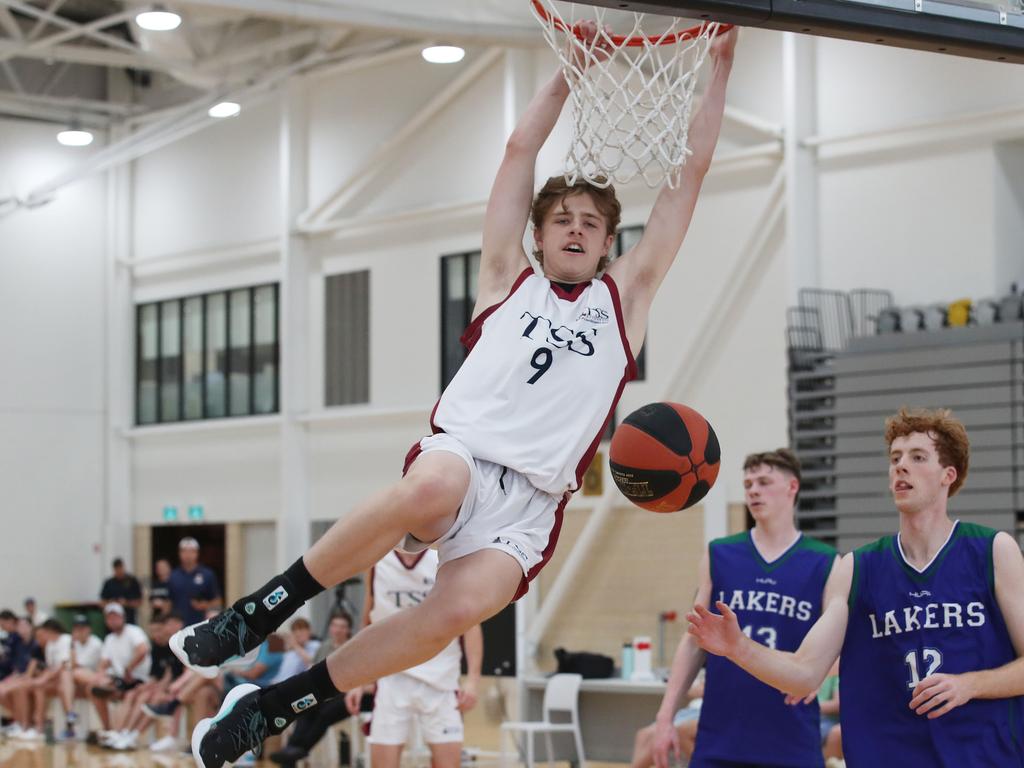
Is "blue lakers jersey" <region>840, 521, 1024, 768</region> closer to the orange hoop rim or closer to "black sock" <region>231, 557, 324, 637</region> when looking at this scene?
"black sock" <region>231, 557, 324, 637</region>

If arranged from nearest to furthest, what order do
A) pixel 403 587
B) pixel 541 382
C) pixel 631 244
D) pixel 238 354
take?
pixel 541 382 < pixel 403 587 < pixel 631 244 < pixel 238 354

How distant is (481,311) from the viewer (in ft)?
15.9

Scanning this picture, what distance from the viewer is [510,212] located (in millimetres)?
4973

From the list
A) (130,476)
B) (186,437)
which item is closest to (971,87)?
(186,437)

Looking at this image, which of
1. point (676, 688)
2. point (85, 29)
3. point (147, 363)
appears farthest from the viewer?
point (147, 363)

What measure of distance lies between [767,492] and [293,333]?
46.1 feet

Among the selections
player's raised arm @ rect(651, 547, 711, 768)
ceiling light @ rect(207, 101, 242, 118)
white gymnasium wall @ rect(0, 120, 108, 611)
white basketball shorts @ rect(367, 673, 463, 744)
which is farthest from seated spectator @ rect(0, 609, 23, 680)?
player's raised arm @ rect(651, 547, 711, 768)

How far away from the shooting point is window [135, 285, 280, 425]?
20.3m

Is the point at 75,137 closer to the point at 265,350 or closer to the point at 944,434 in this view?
the point at 265,350

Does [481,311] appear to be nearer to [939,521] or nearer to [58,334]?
[939,521]

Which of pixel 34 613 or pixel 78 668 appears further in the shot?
pixel 34 613

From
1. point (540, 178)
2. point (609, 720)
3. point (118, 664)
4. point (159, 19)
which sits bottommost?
point (609, 720)

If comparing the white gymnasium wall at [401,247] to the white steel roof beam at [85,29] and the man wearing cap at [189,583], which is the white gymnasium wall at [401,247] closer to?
the man wearing cap at [189,583]

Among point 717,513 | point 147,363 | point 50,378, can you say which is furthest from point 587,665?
point 50,378
